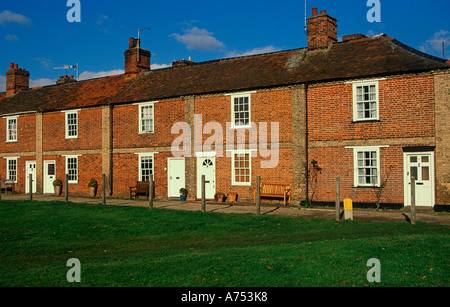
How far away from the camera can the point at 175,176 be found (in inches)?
1051

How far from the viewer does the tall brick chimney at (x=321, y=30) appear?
24.9 meters

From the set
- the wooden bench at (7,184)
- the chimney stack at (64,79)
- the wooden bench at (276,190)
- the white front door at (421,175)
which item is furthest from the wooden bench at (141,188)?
the chimney stack at (64,79)

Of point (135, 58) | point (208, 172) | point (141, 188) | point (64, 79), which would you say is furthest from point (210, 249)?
point (64, 79)

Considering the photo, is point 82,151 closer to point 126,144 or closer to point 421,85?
point 126,144

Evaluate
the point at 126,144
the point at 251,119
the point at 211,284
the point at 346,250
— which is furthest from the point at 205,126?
the point at 211,284

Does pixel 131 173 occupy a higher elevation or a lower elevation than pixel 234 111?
lower

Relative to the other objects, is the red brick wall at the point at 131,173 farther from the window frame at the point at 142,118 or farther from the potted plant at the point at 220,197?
the potted plant at the point at 220,197

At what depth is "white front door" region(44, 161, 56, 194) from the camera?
1256 inches

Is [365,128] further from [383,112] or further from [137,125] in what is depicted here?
[137,125]

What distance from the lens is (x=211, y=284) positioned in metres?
8.13

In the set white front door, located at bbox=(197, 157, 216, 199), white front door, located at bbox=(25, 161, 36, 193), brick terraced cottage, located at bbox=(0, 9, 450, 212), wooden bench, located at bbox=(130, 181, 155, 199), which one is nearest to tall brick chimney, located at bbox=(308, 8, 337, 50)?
brick terraced cottage, located at bbox=(0, 9, 450, 212)

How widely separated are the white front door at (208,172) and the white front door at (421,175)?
405 inches

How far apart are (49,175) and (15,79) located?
11.6 m

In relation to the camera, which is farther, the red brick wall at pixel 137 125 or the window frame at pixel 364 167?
the red brick wall at pixel 137 125
